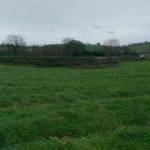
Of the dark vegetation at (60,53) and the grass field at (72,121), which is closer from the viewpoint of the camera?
the grass field at (72,121)

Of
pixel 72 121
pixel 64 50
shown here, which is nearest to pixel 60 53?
pixel 64 50

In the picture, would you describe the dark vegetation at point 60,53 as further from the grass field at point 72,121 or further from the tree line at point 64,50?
the grass field at point 72,121

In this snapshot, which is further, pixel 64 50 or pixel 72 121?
pixel 64 50

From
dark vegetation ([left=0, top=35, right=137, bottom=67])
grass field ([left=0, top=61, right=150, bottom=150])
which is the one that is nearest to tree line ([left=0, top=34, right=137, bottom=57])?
dark vegetation ([left=0, top=35, right=137, bottom=67])

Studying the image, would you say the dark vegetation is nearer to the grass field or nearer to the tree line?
the tree line

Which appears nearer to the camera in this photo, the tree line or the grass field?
the grass field

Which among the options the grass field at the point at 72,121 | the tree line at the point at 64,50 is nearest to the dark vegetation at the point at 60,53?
the tree line at the point at 64,50

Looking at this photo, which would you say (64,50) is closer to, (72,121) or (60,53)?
(60,53)

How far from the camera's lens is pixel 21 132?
348 inches

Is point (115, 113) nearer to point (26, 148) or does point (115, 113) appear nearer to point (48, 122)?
point (48, 122)

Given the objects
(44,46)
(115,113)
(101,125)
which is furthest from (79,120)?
(44,46)

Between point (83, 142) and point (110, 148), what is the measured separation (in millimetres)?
518

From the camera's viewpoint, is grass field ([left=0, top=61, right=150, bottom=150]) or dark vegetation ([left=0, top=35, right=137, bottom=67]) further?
dark vegetation ([left=0, top=35, right=137, bottom=67])

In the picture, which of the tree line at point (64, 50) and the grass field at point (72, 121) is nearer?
the grass field at point (72, 121)
